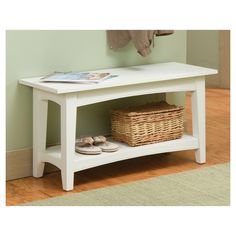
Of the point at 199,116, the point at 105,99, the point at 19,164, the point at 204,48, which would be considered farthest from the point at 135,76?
the point at 204,48

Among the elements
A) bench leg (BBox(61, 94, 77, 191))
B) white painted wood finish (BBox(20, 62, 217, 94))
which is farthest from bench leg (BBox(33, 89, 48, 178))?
bench leg (BBox(61, 94, 77, 191))

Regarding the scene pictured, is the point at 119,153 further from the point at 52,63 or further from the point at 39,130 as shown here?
the point at 52,63

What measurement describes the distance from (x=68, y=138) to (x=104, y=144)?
1.06 feet

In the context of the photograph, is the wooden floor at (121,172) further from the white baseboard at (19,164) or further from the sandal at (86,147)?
the sandal at (86,147)

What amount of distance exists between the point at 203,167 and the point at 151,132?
0.34 m

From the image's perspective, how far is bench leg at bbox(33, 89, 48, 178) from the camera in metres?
2.90

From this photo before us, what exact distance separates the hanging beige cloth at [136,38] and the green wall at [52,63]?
0.04 metres

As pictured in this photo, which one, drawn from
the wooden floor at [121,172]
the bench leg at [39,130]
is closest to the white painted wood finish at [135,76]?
the bench leg at [39,130]

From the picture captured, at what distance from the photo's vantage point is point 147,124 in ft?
10.1

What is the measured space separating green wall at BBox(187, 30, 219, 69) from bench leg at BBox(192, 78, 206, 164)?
98.4 inches

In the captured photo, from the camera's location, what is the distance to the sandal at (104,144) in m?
2.93

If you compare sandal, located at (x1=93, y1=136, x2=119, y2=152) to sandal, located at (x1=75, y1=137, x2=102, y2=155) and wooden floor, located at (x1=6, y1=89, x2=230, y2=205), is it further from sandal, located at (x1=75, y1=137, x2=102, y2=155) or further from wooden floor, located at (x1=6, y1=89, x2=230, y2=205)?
wooden floor, located at (x1=6, y1=89, x2=230, y2=205)
